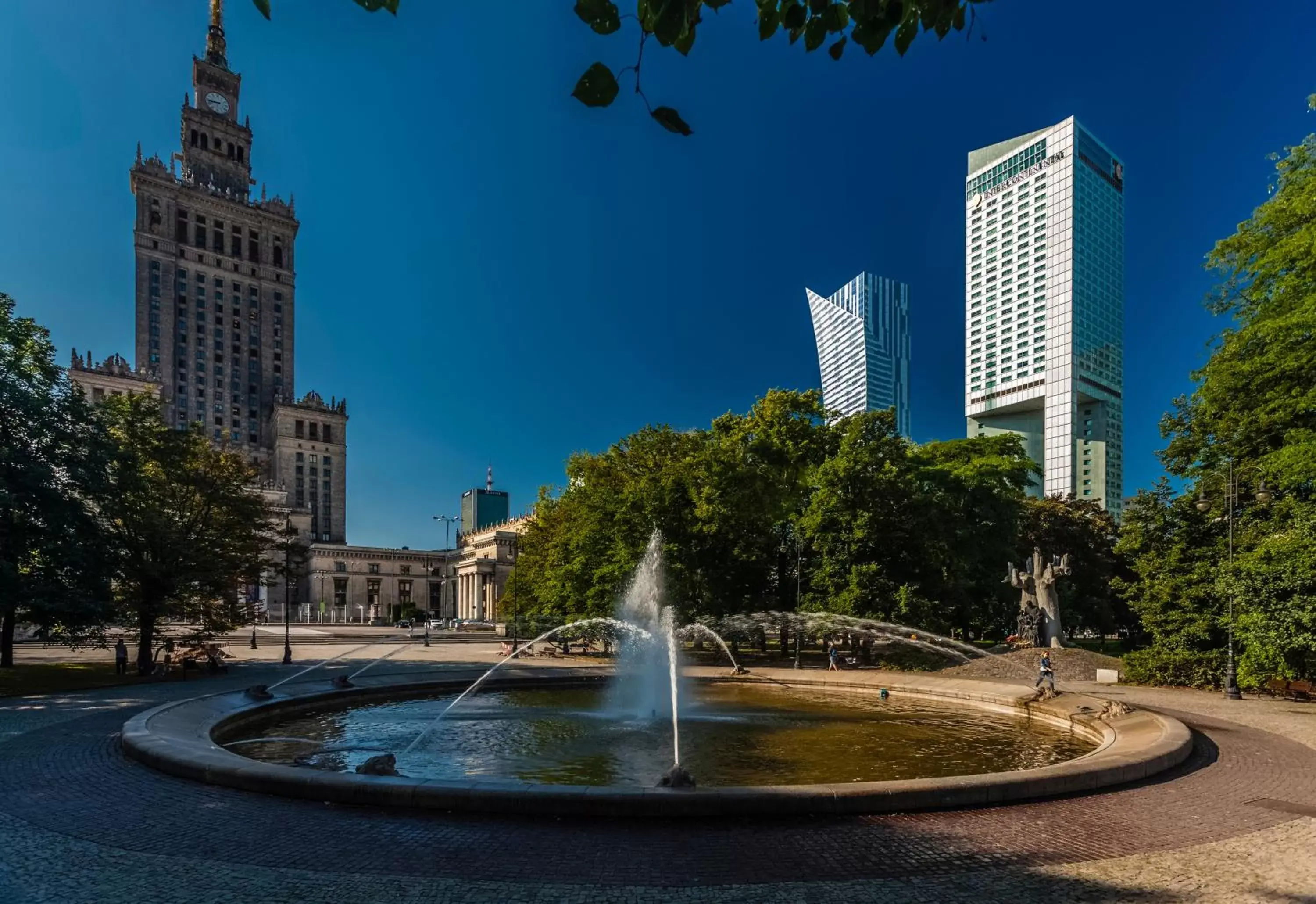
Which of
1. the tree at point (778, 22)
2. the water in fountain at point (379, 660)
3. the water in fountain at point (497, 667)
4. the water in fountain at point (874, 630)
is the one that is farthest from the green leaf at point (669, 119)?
the water in fountain at point (874, 630)

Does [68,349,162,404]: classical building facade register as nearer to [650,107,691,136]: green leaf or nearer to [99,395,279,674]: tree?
[99,395,279,674]: tree

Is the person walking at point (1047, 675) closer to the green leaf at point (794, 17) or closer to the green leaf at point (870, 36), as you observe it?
the green leaf at point (870, 36)

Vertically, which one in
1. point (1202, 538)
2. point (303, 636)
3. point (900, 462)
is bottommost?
point (303, 636)

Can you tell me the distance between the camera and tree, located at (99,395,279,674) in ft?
91.0

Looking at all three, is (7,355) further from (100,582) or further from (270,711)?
(270,711)

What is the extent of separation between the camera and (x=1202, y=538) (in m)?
26.3

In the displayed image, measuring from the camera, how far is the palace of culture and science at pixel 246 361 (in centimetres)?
12512

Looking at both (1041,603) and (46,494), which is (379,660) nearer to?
(46,494)

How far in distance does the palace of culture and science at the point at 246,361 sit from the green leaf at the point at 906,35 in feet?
387

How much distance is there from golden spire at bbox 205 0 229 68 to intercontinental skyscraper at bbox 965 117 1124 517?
179689 millimetres

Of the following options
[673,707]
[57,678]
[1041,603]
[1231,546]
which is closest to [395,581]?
[57,678]

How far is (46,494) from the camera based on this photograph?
24.9m

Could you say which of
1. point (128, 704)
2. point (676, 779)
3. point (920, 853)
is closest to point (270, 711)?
point (128, 704)

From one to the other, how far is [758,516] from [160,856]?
31.3 metres
